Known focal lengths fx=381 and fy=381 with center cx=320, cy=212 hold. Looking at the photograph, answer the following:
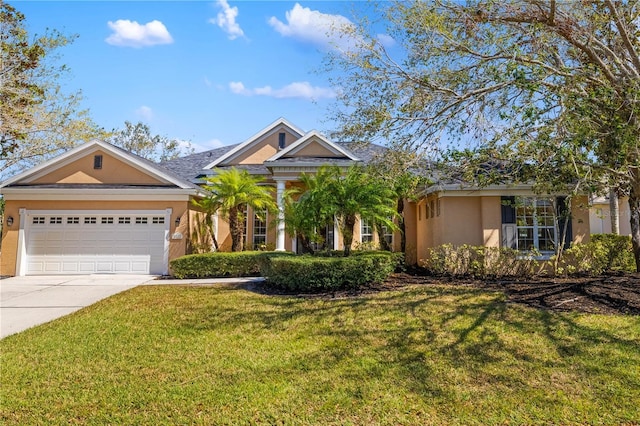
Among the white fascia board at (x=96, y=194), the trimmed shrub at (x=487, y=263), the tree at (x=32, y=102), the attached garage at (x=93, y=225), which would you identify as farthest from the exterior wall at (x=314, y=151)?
the tree at (x=32, y=102)

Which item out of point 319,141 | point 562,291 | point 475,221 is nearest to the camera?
point 562,291

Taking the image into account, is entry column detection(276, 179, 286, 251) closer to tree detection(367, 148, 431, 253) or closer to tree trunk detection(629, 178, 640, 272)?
tree detection(367, 148, 431, 253)

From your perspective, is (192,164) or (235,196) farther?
(192,164)

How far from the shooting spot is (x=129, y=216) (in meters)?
14.9

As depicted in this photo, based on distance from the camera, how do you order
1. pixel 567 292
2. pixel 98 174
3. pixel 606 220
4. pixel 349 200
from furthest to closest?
pixel 606 220, pixel 98 174, pixel 349 200, pixel 567 292

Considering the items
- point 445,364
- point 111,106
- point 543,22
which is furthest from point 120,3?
point 445,364

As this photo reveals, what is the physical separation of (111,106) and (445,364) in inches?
557

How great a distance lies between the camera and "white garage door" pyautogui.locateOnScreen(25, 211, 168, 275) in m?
14.6

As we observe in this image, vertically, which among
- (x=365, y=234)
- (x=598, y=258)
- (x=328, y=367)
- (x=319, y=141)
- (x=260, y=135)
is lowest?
(x=328, y=367)

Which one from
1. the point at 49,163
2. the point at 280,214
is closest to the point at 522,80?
the point at 280,214

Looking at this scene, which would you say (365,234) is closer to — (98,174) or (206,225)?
(206,225)

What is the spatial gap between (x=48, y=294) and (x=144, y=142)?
3402 centimetres

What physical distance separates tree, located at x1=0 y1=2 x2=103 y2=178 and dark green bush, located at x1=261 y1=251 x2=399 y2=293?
1264cm

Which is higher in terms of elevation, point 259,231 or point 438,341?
point 259,231
